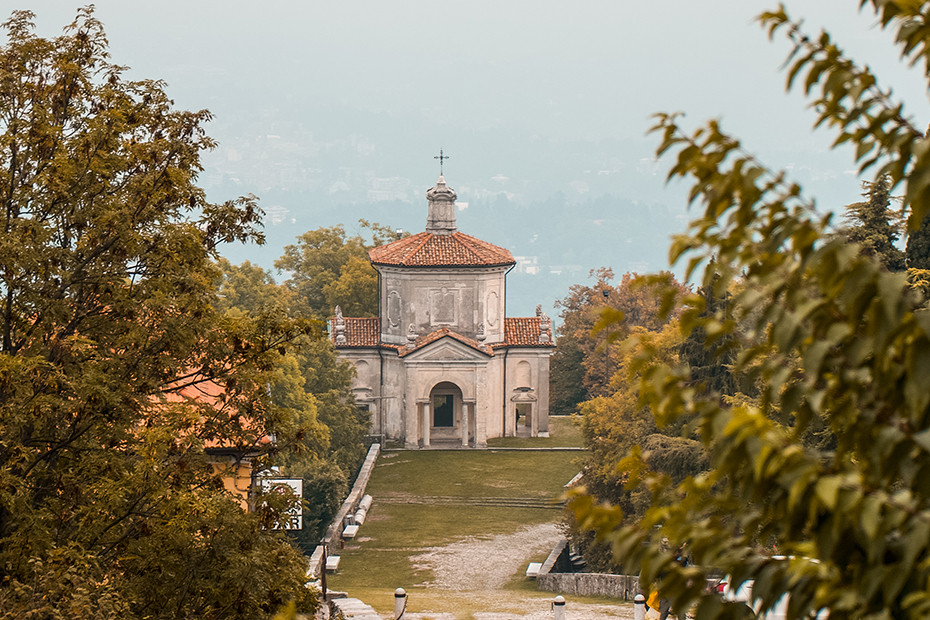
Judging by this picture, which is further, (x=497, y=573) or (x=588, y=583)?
(x=497, y=573)

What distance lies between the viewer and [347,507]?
42.6 metres

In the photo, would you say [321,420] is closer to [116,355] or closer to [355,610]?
[355,610]

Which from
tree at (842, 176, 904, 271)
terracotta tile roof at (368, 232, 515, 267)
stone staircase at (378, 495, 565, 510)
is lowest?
stone staircase at (378, 495, 565, 510)

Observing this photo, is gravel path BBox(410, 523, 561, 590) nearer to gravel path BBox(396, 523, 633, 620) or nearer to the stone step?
gravel path BBox(396, 523, 633, 620)

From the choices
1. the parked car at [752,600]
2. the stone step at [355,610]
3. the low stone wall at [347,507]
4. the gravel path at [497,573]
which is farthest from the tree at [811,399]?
the low stone wall at [347,507]

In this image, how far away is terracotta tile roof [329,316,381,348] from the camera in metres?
56.4

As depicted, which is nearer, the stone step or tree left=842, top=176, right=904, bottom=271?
the stone step

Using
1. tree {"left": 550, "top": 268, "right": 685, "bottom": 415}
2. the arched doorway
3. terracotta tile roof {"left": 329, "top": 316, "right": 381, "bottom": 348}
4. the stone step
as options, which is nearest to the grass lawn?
the stone step

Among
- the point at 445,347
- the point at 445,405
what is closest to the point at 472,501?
the point at 445,347

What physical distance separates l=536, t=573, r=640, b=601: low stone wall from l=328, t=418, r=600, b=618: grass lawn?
581mm

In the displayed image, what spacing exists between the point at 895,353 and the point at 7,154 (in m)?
13.5

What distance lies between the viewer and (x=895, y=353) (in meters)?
4.75

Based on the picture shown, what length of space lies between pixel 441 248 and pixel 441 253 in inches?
20.0

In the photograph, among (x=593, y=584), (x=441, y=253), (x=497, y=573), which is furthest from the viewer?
(x=441, y=253)
